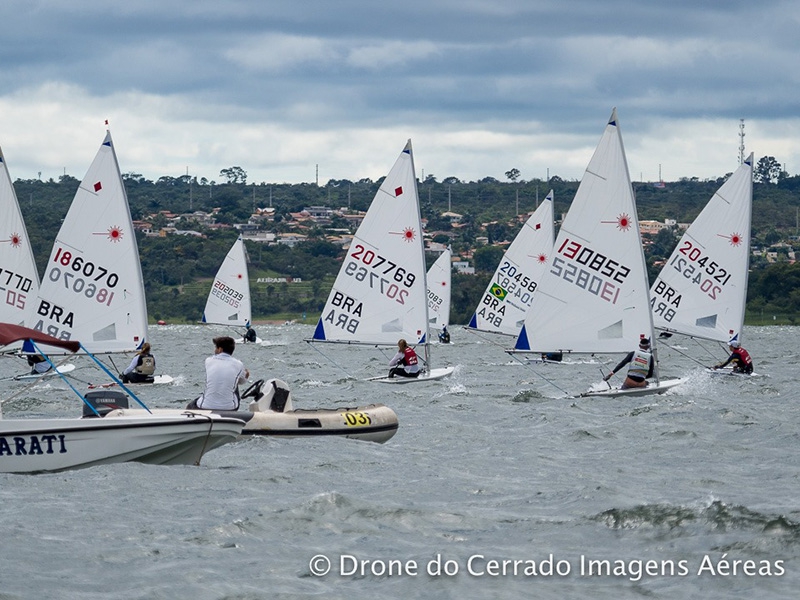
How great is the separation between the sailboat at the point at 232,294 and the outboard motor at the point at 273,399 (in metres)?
43.6

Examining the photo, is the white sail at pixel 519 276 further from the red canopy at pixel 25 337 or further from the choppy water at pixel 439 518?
the red canopy at pixel 25 337

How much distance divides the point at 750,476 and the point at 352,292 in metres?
16.2

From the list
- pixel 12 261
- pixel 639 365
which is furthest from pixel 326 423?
pixel 12 261

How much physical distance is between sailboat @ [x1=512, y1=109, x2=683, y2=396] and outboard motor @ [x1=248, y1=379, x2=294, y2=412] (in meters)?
8.76

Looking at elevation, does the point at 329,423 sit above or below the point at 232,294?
above

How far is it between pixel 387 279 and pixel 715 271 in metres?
8.44

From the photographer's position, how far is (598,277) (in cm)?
2422

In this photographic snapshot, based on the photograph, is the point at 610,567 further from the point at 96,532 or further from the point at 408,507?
the point at 96,532

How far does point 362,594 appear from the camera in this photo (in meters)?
8.59

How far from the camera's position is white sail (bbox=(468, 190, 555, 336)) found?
42000mm

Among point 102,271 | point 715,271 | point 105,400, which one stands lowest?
point 105,400

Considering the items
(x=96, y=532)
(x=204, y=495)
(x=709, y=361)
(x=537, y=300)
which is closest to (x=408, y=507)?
(x=204, y=495)

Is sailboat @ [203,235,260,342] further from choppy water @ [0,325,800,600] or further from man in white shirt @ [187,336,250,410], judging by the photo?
man in white shirt @ [187,336,250,410]

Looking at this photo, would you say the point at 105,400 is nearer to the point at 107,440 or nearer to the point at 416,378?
the point at 107,440
